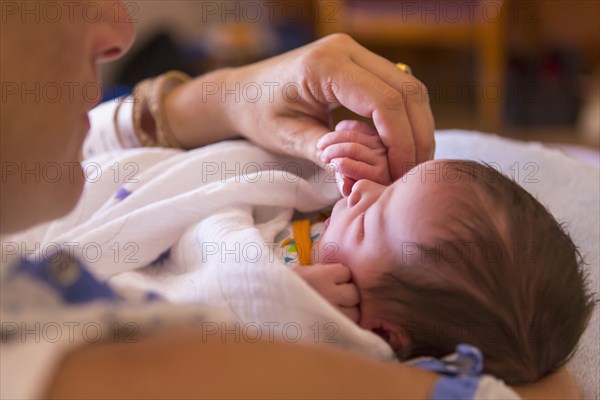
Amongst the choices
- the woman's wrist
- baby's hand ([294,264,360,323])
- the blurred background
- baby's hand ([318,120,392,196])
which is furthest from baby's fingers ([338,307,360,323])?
the blurred background

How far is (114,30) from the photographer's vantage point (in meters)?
0.68

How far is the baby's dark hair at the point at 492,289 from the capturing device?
0.70 metres

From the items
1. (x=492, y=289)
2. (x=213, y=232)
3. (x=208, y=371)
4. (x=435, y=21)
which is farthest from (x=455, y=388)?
(x=435, y=21)

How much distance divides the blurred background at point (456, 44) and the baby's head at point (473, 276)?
6.22 feet

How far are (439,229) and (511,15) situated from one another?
9.31 ft

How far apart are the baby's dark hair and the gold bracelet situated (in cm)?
54

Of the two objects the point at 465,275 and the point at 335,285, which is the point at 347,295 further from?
the point at 465,275

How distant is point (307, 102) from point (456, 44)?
2.89 metres

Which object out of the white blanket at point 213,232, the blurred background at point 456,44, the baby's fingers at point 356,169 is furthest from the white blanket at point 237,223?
the blurred background at point 456,44

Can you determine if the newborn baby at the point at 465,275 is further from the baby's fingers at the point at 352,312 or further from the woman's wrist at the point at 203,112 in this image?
the woman's wrist at the point at 203,112

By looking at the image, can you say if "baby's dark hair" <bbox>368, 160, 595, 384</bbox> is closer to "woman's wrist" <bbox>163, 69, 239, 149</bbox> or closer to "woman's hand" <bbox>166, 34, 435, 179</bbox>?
"woman's hand" <bbox>166, 34, 435, 179</bbox>

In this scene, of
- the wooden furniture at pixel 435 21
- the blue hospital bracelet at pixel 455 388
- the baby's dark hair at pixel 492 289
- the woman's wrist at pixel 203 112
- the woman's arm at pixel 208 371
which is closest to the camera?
the woman's arm at pixel 208 371

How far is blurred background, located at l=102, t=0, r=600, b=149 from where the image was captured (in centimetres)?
279

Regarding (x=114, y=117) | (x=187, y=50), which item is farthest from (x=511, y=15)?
(x=114, y=117)
